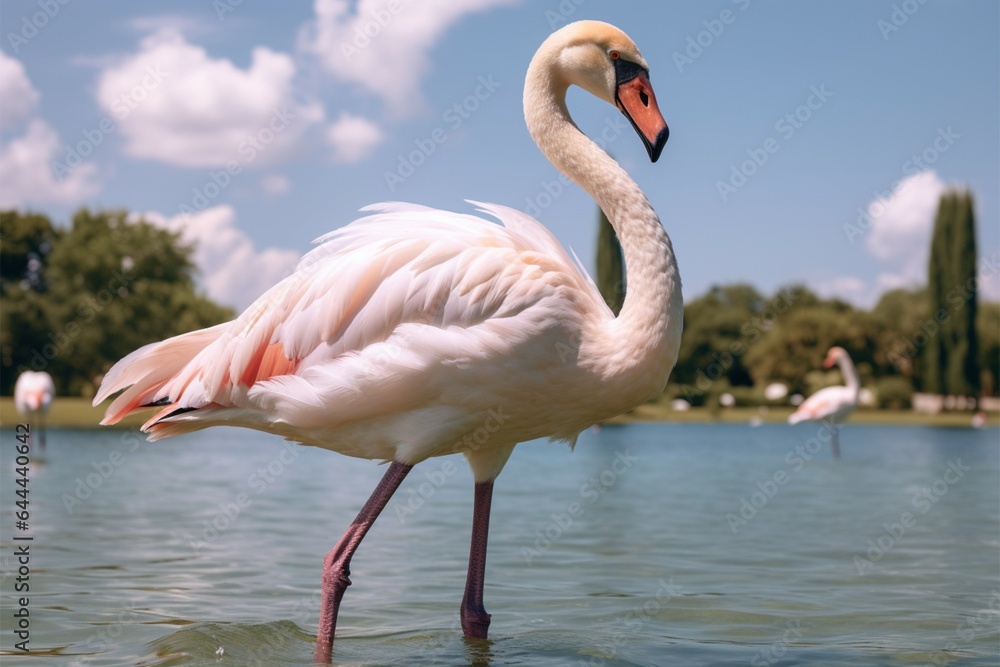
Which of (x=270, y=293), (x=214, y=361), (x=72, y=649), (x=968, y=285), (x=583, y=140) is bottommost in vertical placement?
(x=72, y=649)

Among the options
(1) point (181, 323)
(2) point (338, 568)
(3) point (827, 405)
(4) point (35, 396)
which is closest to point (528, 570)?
(2) point (338, 568)

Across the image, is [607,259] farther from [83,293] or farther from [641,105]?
[641,105]

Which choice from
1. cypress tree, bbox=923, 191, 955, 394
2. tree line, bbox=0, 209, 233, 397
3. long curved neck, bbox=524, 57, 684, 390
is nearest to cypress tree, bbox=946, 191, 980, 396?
cypress tree, bbox=923, 191, 955, 394

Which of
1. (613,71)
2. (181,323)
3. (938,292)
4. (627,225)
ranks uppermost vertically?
(938,292)

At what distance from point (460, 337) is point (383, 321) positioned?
382mm

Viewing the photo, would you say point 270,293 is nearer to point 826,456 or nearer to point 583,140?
point 583,140

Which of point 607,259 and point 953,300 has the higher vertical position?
point 607,259

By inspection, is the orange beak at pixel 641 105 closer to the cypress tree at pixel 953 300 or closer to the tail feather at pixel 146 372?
the tail feather at pixel 146 372

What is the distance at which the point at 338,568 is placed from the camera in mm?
4559

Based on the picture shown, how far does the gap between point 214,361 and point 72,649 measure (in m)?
1.68

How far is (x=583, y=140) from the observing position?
15.8 feet

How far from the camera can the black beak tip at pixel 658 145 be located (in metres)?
4.32

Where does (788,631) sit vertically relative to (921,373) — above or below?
below

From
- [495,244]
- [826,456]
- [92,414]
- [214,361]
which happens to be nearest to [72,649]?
[214,361]
